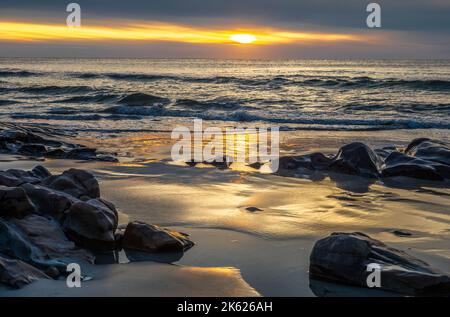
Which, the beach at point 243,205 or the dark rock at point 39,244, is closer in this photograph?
the beach at point 243,205

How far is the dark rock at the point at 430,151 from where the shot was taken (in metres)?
8.06

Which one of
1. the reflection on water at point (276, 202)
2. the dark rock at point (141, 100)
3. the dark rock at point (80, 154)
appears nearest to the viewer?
the reflection on water at point (276, 202)

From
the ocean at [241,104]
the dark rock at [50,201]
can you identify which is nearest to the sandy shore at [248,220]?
the dark rock at [50,201]

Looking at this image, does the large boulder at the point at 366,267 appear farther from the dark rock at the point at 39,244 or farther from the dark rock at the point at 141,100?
the dark rock at the point at 141,100

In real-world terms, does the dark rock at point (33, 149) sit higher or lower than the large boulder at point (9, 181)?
lower

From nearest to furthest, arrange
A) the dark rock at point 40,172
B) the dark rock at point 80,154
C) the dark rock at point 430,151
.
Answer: the dark rock at point 40,172, the dark rock at point 430,151, the dark rock at point 80,154

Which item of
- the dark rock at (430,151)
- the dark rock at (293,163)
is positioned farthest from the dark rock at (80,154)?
the dark rock at (430,151)

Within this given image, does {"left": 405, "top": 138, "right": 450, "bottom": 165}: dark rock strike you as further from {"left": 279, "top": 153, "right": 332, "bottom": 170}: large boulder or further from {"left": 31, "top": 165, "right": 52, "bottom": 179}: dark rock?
{"left": 31, "top": 165, "right": 52, "bottom": 179}: dark rock

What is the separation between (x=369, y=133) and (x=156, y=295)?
11.4 m

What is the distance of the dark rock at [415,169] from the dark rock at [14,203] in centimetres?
492

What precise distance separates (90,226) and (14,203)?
616mm

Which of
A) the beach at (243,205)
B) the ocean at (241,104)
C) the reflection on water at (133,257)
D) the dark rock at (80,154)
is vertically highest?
the ocean at (241,104)
